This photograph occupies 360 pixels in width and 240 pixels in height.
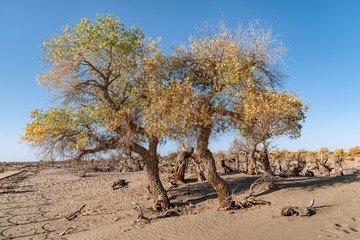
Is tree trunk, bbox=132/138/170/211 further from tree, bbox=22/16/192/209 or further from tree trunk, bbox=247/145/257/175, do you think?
tree trunk, bbox=247/145/257/175

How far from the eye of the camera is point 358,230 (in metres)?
11.1

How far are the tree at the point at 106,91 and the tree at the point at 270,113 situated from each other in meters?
2.82

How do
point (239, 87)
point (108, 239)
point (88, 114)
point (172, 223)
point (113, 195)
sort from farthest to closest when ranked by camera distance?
point (113, 195), point (88, 114), point (239, 87), point (172, 223), point (108, 239)

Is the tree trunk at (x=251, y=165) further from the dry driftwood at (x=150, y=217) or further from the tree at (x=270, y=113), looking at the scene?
the dry driftwood at (x=150, y=217)

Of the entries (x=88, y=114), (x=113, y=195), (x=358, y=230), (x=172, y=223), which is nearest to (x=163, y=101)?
(x=88, y=114)

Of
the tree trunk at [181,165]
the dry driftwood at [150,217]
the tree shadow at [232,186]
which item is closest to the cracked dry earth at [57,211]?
the dry driftwood at [150,217]

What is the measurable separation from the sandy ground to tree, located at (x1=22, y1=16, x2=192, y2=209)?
3067mm

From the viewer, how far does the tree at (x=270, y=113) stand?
609 inches

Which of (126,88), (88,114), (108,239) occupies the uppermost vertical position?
(126,88)

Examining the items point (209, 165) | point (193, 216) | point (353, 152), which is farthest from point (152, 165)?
point (353, 152)

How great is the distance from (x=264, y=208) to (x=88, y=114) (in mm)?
9024

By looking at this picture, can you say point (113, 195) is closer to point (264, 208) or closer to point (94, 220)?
point (94, 220)

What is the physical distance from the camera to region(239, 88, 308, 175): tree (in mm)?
15469

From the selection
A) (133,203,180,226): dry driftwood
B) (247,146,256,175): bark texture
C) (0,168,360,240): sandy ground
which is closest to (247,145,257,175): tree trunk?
(247,146,256,175): bark texture
